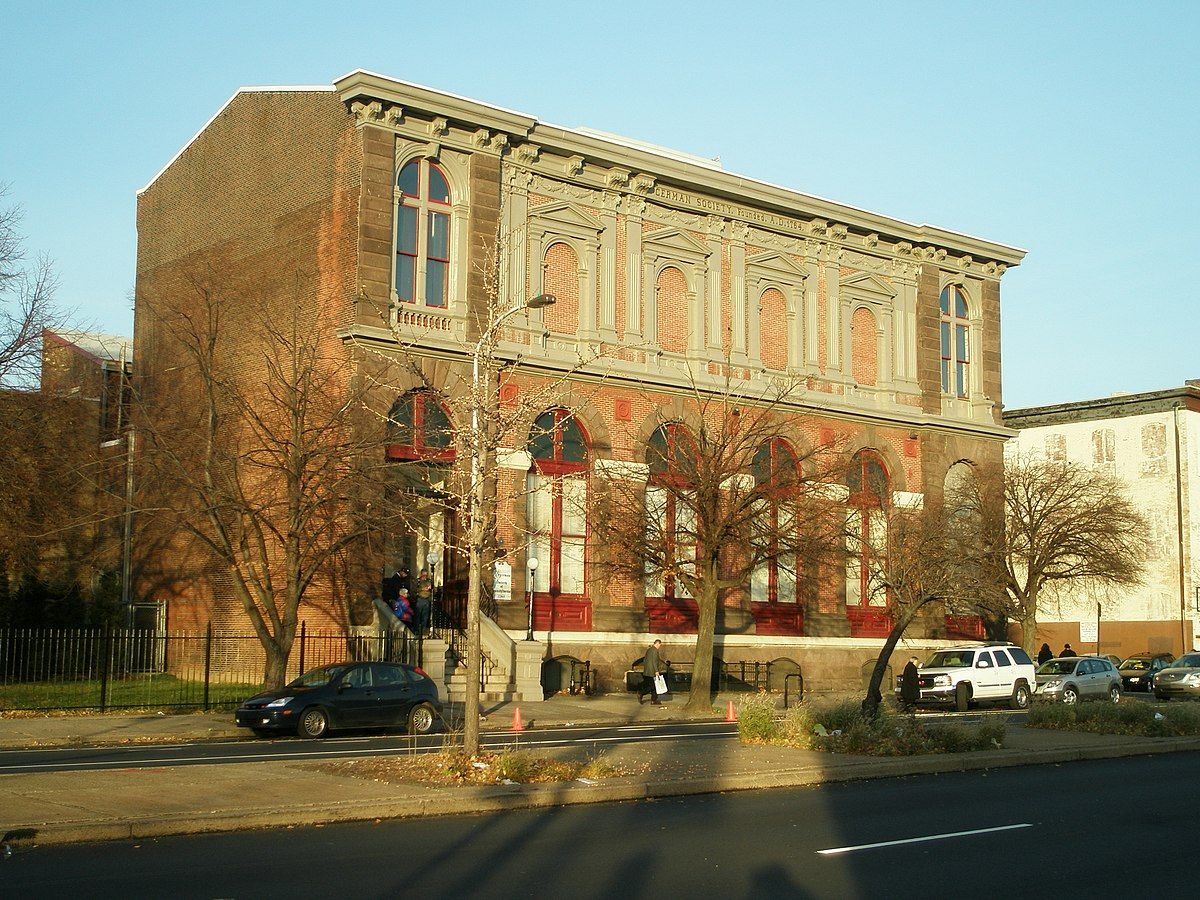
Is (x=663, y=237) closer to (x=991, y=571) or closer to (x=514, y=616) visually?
(x=514, y=616)

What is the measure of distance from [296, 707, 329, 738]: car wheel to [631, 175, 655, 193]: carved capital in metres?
21.9

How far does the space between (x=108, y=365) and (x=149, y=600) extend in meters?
9.68

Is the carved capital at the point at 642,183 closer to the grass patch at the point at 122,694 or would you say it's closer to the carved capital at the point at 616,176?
the carved capital at the point at 616,176

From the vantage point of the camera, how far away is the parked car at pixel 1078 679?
37.9 m

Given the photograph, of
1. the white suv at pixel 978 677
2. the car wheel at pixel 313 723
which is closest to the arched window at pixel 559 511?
the white suv at pixel 978 677

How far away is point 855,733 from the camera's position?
19.9 meters

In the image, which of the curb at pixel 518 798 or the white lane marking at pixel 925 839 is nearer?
the white lane marking at pixel 925 839

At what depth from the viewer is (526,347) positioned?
3866 centimetres

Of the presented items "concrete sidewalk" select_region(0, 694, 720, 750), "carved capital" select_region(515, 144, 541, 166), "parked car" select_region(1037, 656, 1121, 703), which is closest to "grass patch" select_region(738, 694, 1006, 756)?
"concrete sidewalk" select_region(0, 694, 720, 750)

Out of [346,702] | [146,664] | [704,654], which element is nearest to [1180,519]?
[704,654]

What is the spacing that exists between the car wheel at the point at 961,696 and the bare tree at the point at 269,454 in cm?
1543

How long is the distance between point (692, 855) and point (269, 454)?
954 inches

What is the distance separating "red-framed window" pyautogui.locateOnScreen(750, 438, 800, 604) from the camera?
116ft

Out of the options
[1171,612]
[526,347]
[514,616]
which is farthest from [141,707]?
[1171,612]
